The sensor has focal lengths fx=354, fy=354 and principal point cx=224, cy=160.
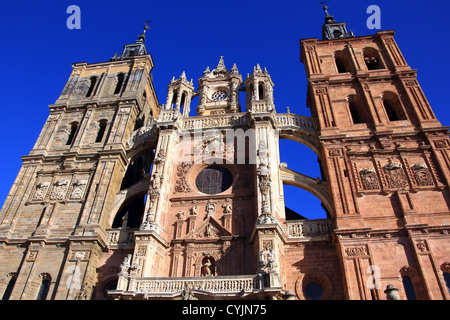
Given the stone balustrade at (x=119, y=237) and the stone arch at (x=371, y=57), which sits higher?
the stone arch at (x=371, y=57)

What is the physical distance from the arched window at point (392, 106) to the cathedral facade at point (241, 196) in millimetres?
83

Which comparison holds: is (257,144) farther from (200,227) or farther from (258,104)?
(200,227)

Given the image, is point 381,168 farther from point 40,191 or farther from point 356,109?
point 40,191

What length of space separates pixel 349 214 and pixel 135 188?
11318mm

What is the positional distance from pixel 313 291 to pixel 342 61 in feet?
54.1

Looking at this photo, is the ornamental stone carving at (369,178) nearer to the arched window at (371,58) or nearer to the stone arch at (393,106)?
the stone arch at (393,106)

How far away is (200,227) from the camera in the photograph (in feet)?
55.7

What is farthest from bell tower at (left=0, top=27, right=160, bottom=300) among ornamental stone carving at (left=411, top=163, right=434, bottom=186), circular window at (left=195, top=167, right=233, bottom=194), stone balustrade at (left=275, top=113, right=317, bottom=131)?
ornamental stone carving at (left=411, top=163, right=434, bottom=186)

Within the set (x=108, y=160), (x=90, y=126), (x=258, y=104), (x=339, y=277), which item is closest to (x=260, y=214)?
(x=339, y=277)

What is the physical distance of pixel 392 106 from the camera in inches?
826

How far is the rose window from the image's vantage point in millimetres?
24275

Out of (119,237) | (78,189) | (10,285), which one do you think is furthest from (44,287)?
(78,189)

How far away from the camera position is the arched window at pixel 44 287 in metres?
16.0

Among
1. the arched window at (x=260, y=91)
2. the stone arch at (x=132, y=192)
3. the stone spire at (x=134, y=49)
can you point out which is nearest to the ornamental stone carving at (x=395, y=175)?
the arched window at (x=260, y=91)
